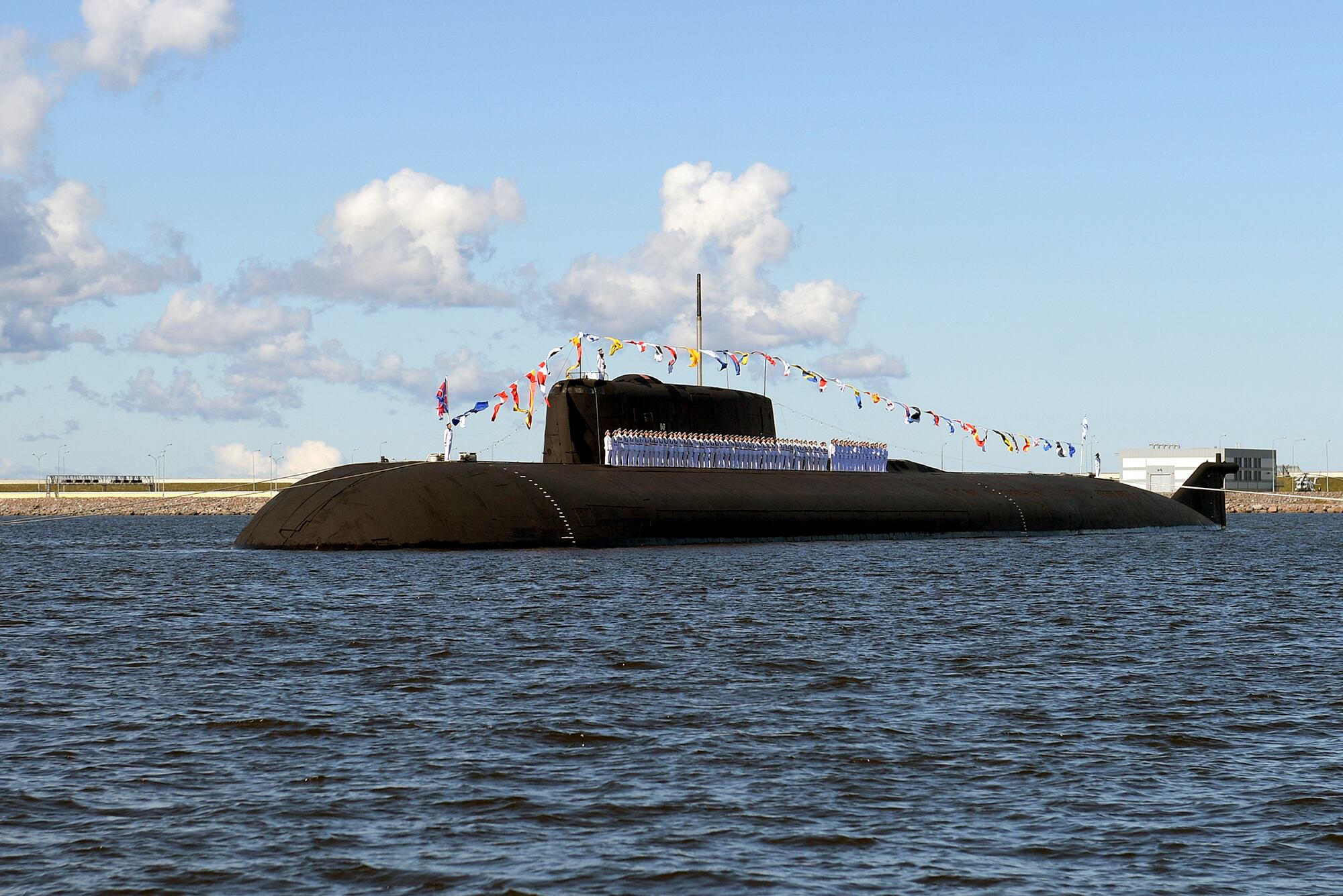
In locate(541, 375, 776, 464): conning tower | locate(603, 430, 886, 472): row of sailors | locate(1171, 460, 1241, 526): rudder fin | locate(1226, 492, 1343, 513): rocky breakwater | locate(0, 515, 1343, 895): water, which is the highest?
locate(541, 375, 776, 464): conning tower

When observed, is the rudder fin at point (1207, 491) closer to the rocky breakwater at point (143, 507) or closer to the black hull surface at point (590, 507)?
the black hull surface at point (590, 507)

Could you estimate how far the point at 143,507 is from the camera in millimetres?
151500

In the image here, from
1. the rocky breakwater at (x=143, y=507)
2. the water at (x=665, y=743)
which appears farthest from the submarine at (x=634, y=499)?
the rocky breakwater at (x=143, y=507)

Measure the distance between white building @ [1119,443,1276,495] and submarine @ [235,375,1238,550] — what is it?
9603 centimetres

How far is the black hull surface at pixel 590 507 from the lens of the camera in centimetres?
3766

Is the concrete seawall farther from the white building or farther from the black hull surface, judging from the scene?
the black hull surface

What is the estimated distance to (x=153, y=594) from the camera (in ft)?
102

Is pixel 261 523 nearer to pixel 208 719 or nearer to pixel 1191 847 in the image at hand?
pixel 208 719

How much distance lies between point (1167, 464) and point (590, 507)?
413ft

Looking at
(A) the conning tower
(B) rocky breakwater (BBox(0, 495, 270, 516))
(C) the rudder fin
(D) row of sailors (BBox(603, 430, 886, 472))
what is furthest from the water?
(B) rocky breakwater (BBox(0, 495, 270, 516))

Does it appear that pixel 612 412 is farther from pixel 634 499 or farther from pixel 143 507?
pixel 143 507

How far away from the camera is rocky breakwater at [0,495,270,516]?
147125 mm

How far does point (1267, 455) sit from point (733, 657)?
161540 millimetres

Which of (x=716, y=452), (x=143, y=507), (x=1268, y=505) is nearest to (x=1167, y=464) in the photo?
(x=1268, y=505)
